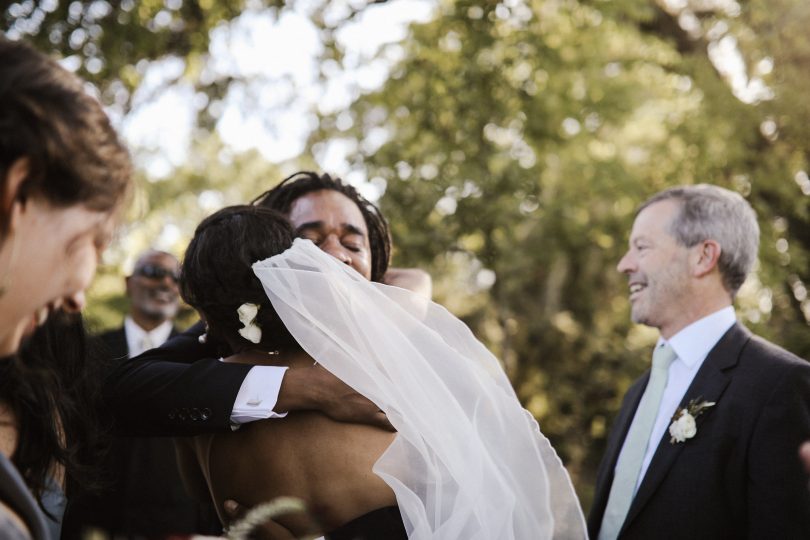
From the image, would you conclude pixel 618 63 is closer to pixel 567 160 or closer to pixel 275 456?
Result: pixel 567 160

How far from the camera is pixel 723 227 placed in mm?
3836

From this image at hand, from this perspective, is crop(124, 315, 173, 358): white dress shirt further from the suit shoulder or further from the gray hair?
the suit shoulder

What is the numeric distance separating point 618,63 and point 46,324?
8812 mm

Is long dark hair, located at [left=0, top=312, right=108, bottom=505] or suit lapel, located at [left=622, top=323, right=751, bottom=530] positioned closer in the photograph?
long dark hair, located at [left=0, top=312, right=108, bottom=505]

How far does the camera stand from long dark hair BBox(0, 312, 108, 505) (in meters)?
2.30

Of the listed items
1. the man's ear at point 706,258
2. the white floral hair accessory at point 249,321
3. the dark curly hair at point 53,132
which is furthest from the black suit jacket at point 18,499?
the man's ear at point 706,258

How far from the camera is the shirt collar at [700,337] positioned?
365 cm

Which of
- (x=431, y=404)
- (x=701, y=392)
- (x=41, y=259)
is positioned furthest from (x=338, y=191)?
(x=41, y=259)

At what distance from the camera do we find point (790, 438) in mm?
3066

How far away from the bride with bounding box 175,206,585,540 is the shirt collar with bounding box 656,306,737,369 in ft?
3.97

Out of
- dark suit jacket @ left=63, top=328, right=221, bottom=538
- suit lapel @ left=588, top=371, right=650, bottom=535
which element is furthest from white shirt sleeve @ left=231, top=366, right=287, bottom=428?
dark suit jacket @ left=63, top=328, right=221, bottom=538

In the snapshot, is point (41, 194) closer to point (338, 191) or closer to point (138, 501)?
point (338, 191)

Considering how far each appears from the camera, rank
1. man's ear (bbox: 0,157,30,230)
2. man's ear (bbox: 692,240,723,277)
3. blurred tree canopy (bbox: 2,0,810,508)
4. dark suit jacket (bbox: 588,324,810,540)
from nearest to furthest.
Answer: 1. man's ear (bbox: 0,157,30,230)
2. dark suit jacket (bbox: 588,324,810,540)
3. man's ear (bbox: 692,240,723,277)
4. blurred tree canopy (bbox: 2,0,810,508)

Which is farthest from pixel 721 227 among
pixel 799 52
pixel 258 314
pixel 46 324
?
pixel 799 52
